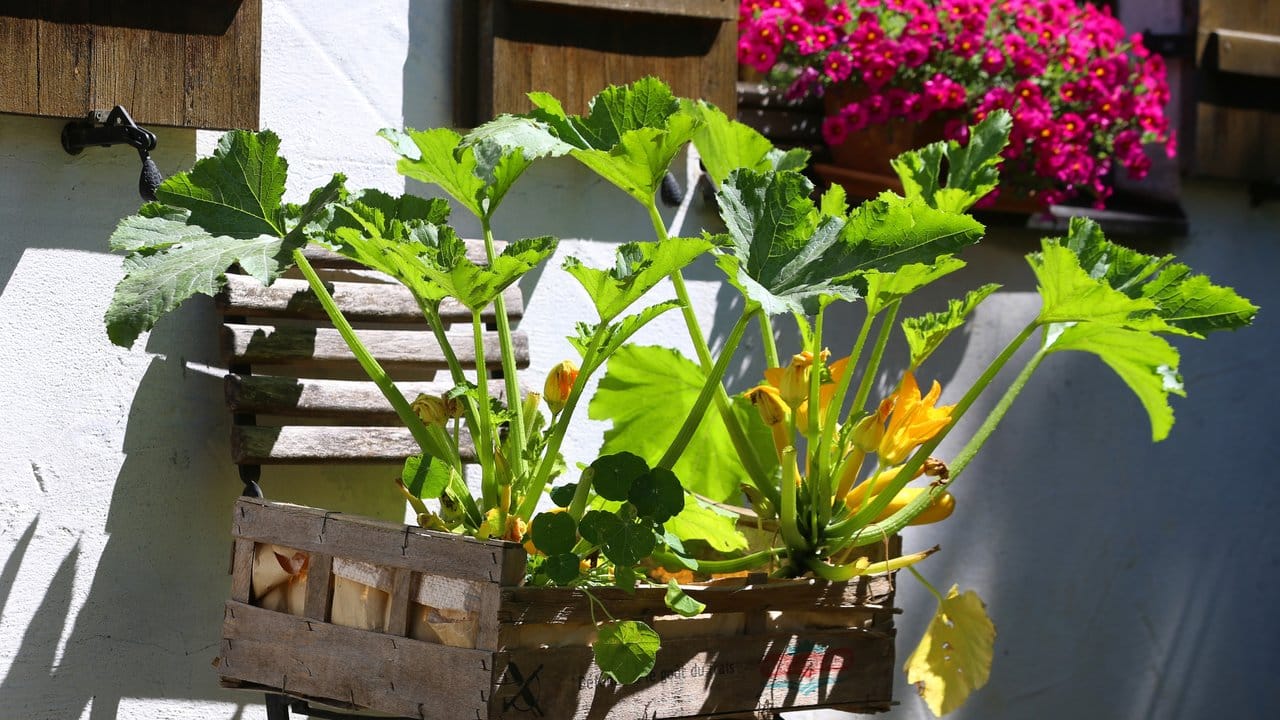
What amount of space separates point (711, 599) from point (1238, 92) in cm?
190

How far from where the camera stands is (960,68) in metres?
2.27

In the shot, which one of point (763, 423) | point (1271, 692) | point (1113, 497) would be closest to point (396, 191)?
point (763, 423)

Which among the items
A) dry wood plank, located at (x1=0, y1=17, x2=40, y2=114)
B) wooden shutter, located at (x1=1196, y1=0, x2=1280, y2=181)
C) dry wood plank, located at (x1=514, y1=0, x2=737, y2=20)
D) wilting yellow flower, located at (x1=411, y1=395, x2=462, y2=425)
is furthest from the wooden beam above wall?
wooden shutter, located at (x1=1196, y1=0, x2=1280, y2=181)

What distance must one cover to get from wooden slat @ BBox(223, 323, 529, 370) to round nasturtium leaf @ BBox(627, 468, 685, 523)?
1.79 ft

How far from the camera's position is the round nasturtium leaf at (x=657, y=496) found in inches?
52.1

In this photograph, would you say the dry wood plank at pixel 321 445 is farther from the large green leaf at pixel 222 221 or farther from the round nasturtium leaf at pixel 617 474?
the round nasturtium leaf at pixel 617 474

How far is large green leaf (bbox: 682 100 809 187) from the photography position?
1713mm

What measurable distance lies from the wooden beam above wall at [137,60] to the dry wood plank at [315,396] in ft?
1.07

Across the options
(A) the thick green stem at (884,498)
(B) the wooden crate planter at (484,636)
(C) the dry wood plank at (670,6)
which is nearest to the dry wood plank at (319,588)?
(B) the wooden crate planter at (484,636)

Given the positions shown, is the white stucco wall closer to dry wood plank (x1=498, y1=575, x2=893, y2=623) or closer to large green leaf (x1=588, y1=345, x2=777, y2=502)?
large green leaf (x1=588, y1=345, x2=777, y2=502)

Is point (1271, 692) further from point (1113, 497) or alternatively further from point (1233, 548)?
point (1113, 497)

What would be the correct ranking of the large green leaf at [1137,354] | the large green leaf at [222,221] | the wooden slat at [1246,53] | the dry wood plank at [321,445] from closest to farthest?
the large green leaf at [222,221], the large green leaf at [1137,354], the dry wood plank at [321,445], the wooden slat at [1246,53]

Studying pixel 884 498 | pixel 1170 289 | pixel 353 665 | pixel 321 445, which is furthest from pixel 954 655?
pixel 321 445

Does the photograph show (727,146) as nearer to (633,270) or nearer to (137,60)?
(633,270)
